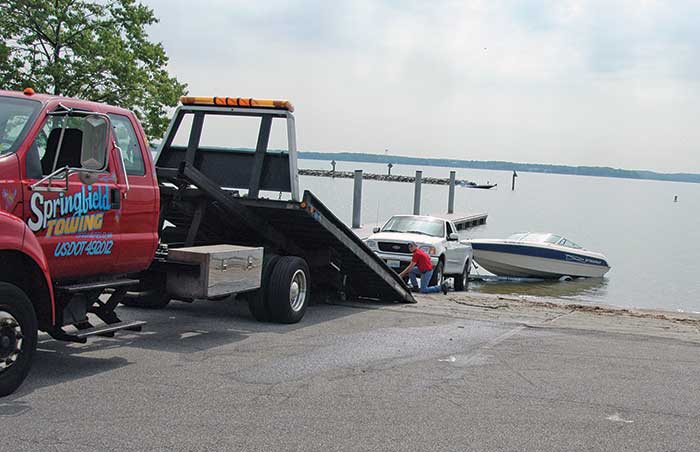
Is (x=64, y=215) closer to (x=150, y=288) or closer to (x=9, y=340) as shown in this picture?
(x=9, y=340)

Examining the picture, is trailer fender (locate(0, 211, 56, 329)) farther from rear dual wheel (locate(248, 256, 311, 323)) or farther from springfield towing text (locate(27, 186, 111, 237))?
rear dual wheel (locate(248, 256, 311, 323))

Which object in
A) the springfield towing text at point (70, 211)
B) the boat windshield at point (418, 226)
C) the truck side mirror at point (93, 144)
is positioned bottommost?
the boat windshield at point (418, 226)

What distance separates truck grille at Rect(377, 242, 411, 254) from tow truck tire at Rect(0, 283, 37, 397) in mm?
14906

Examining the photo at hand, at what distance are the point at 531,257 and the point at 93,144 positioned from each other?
2475 centimetres

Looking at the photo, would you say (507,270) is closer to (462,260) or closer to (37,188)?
(462,260)

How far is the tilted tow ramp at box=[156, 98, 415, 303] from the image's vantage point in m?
11.2

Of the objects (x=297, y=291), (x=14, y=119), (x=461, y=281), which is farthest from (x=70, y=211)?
(x=461, y=281)

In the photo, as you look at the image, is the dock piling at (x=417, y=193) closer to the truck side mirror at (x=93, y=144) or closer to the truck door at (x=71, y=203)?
the truck door at (x=71, y=203)

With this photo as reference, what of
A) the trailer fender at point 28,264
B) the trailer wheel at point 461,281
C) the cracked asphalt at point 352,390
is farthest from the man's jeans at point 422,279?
the trailer fender at point 28,264

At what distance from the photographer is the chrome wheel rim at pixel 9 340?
22.2 ft

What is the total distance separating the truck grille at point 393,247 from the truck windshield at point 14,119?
14.4 m

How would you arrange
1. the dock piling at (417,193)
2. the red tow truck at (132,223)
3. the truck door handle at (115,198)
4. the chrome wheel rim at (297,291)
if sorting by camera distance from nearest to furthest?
the red tow truck at (132,223) → the truck door handle at (115,198) → the chrome wheel rim at (297,291) → the dock piling at (417,193)

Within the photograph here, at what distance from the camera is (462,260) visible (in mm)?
23922

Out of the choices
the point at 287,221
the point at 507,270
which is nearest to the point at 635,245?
the point at 507,270
